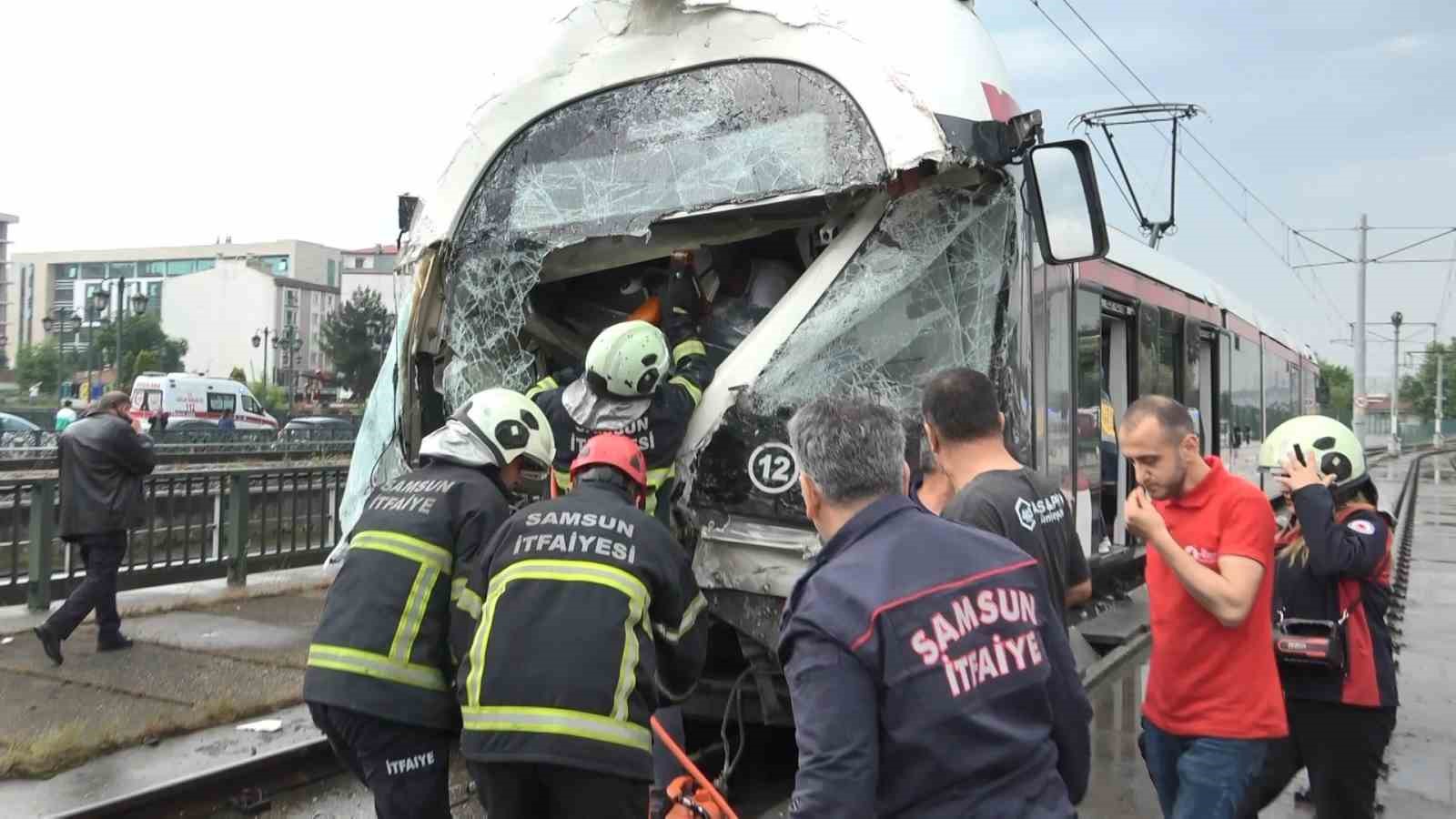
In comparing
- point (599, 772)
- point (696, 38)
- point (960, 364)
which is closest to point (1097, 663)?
point (960, 364)

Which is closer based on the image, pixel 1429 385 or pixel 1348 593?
pixel 1348 593

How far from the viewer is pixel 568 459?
15.7ft

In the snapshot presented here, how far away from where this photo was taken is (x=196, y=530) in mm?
10398

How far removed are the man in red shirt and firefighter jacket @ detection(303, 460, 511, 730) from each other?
187 centimetres

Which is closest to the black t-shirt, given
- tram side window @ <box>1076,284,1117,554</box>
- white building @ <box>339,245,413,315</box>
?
tram side window @ <box>1076,284,1117,554</box>

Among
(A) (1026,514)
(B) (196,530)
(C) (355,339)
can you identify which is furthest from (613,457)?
(C) (355,339)

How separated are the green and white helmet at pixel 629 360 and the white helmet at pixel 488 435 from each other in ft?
2.60

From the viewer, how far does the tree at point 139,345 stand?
68.1m

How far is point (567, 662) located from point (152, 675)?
539cm

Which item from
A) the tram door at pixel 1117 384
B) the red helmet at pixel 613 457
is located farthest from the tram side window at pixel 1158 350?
the red helmet at pixel 613 457

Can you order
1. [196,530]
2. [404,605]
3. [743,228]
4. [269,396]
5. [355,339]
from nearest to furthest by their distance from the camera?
[404,605] < [743,228] < [196,530] < [269,396] < [355,339]

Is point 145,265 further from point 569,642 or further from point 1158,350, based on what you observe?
point 569,642

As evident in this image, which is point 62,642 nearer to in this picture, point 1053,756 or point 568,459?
point 568,459

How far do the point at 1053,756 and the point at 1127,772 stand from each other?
3.93 metres
